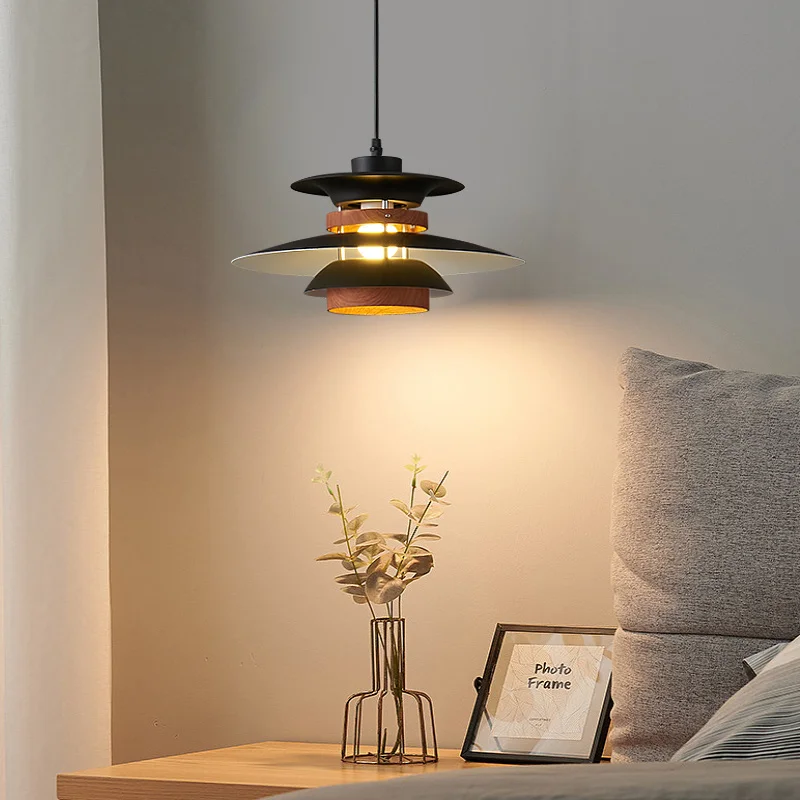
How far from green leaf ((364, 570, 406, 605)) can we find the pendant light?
0.39 metres

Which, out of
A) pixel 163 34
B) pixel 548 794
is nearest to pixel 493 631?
pixel 163 34

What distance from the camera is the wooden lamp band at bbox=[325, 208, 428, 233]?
5.28 feet

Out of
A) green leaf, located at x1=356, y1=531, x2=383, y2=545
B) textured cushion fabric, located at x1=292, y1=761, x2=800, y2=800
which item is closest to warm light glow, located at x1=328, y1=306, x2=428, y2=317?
green leaf, located at x1=356, y1=531, x2=383, y2=545

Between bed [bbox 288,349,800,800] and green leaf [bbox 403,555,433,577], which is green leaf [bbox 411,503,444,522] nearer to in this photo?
green leaf [bbox 403,555,433,577]

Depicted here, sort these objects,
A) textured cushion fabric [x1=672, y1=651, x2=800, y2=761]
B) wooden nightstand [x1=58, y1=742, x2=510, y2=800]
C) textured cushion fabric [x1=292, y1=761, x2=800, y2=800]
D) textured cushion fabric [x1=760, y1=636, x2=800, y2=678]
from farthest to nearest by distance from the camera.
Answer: wooden nightstand [x1=58, y1=742, x2=510, y2=800] → textured cushion fabric [x1=760, y1=636, x2=800, y2=678] → textured cushion fabric [x1=672, y1=651, x2=800, y2=761] → textured cushion fabric [x1=292, y1=761, x2=800, y2=800]

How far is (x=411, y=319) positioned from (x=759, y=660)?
808 mm

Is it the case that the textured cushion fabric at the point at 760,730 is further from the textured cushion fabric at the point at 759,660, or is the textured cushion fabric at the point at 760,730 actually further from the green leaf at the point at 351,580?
the green leaf at the point at 351,580

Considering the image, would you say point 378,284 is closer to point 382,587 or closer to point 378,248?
point 378,248

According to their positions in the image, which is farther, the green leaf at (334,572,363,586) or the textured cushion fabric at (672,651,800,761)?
the green leaf at (334,572,363,586)

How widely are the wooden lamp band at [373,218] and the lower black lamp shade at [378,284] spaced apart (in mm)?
50

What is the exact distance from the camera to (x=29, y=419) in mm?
1807

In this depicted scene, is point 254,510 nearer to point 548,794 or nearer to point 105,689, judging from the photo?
point 105,689

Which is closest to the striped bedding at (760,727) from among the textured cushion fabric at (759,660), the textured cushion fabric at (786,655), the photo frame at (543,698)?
the textured cushion fabric at (786,655)

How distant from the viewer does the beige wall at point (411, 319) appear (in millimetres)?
1806
